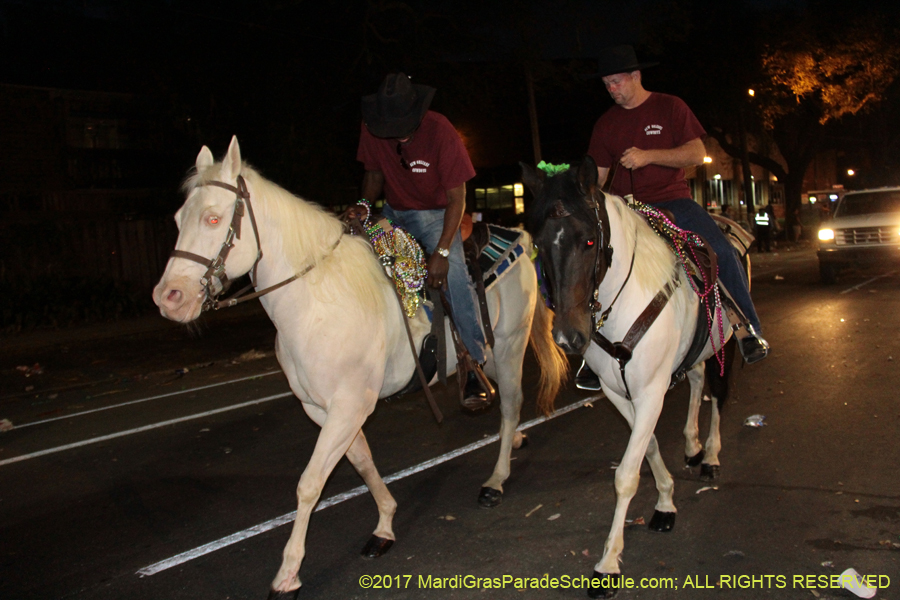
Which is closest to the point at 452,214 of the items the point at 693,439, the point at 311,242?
the point at 311,242

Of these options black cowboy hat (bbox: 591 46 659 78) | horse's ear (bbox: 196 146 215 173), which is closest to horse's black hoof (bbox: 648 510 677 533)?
black cowboy hat (bbox: 591 46 659 78)

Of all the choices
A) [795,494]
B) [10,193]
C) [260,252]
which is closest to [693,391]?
[795,494]

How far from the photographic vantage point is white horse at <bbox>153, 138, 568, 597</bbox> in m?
3.52

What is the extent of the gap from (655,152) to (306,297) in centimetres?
235

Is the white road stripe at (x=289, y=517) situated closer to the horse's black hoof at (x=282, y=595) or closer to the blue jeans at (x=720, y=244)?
the horse's black hoof at (x=282, y=595)

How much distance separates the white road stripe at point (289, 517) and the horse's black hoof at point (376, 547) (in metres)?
0.71

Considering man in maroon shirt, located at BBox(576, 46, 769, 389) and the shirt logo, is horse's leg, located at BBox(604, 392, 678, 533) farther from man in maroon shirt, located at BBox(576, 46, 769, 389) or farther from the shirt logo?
the shirt logo

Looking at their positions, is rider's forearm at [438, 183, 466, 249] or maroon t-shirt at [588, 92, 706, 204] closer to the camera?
rider's forearm at [438, 183, 466, 249]

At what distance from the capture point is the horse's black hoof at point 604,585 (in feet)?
11.9

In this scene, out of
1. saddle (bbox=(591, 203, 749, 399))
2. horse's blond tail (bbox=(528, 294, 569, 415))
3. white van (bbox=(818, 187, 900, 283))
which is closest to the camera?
saddle (bbox=(591, 203, 749, 399))

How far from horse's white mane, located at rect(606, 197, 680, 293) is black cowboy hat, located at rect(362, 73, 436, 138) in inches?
55.8

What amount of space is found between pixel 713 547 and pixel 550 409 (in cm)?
215

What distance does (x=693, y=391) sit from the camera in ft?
18.3

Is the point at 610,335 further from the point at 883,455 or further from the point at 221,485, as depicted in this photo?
the point at 221,485
